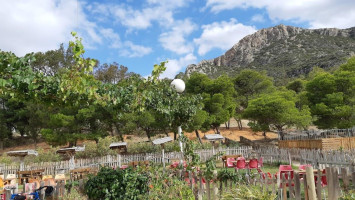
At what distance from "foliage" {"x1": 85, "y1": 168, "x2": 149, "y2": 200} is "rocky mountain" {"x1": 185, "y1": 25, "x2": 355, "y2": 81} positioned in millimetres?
53142

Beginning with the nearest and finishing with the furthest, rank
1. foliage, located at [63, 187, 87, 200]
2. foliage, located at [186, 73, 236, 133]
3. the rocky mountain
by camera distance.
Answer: foliage, located at [63, 187, 87, 200]
foliage, located at [186, 73, 236, 133]
the rocky mountain

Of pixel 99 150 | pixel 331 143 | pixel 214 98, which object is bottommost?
pixel 99 150

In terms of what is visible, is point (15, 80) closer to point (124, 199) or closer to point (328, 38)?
point (124, 199)

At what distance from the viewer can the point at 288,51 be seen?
70.4m

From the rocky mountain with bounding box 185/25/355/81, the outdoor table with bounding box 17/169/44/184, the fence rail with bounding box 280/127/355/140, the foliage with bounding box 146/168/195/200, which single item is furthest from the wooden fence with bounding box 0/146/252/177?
the rocky mountain with bounding box 185/25/355/81

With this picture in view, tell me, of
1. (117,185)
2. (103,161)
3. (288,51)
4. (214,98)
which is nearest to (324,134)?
(214,98)

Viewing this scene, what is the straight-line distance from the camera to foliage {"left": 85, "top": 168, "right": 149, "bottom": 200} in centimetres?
521

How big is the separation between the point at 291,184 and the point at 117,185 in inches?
130

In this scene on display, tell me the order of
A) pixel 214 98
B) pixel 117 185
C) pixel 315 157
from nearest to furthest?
pixel 117 185 < pixel 315 157 < pixel 214 98

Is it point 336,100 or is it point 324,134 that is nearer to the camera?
point 324,134

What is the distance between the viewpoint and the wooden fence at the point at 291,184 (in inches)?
151

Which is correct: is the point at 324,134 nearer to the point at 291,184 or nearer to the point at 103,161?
the point at 103,161

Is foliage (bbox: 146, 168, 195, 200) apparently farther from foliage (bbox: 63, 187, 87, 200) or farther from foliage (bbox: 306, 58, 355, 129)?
foliage (bbox: 306, 58, 355, 129)

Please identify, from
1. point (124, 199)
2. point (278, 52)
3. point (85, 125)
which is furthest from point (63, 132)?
point (278, 52)
